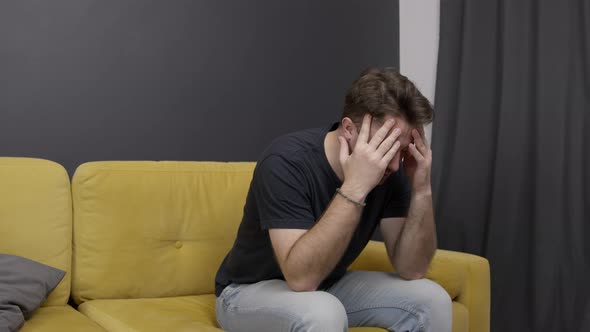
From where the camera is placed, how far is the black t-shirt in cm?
179

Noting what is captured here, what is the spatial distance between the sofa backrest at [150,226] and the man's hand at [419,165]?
68 centimetres

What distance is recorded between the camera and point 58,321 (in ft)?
6.32

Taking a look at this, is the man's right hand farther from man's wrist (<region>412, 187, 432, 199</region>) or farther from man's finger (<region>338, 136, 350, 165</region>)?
man's wrist (<region>412, 187, 432, 199</region>)

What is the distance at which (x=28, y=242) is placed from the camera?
6.92ft

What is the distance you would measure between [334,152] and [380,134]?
184mm

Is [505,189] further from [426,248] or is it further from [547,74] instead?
[426,248]

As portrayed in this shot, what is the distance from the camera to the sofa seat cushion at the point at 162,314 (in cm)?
190

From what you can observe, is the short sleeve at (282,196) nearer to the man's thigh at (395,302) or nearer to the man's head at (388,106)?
the man's head at (388,106)

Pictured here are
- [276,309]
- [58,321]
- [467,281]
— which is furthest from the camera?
[467,281]

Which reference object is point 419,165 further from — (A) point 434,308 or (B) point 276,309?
(B) point 276,309

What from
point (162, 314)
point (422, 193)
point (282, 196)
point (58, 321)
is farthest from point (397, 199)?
point (58, 321)

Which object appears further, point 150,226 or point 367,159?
point 150,226

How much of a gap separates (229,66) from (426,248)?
1.40 metres

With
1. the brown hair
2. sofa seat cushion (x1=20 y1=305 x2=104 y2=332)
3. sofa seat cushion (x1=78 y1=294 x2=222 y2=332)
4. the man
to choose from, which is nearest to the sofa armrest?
the man
